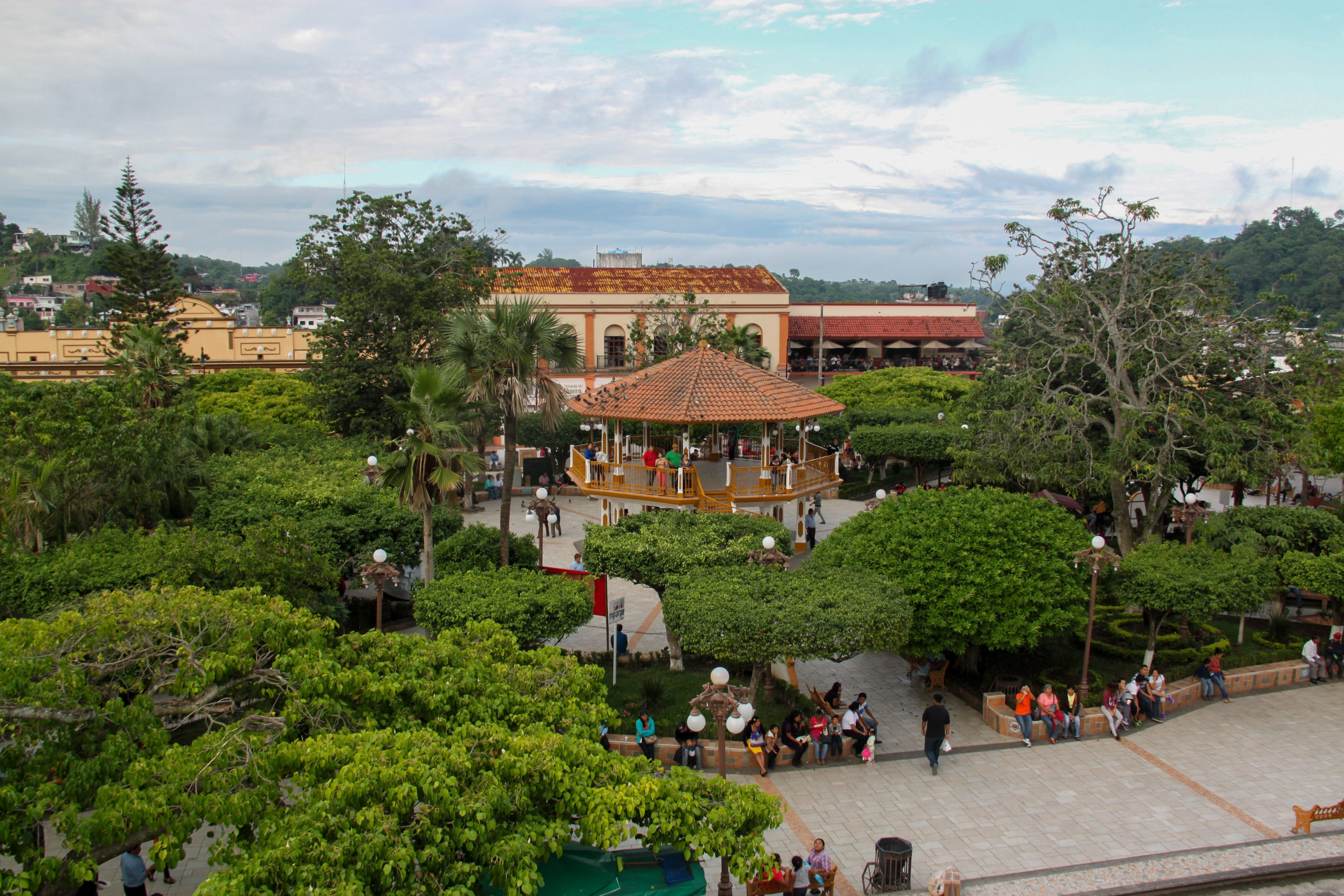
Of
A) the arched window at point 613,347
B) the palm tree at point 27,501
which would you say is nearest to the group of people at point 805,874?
the palm tree at point 27,501

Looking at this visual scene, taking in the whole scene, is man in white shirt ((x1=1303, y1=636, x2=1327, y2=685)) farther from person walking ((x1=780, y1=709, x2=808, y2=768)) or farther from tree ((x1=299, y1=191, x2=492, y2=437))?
tree ((x1=299, y1=191, x2=492, y2=437))

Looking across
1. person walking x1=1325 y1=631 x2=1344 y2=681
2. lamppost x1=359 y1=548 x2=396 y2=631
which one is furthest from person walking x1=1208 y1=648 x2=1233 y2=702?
lamppost x1=359 y1=548 x2=396 y2=631

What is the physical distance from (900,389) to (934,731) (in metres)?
30.3

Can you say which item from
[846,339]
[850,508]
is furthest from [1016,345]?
[846,339]

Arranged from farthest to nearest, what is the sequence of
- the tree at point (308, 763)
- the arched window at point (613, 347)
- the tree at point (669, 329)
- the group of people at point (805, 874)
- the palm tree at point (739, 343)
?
the arched window at point (613, 347), the tree at point (669, 329), the palm tree at point (739, 343), the group of people at point (805, 874), the tree at point (308, 763)

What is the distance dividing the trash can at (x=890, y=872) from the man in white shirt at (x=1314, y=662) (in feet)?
39.0

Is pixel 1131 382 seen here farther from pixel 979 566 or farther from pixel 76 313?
pixel 76 313

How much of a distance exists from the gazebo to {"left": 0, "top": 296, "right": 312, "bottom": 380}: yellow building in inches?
920

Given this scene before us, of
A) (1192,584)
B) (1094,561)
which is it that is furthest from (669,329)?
(1094,561)

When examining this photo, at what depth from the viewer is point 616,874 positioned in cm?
905

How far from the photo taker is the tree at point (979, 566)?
51.3 ft

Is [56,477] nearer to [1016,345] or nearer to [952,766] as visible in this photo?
[952,766]

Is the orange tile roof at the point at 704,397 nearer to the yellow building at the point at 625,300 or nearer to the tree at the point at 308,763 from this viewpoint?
the tree at the point at 308,763

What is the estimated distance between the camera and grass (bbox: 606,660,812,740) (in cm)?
1541
